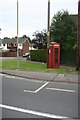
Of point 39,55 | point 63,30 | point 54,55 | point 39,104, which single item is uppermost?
point 63,30

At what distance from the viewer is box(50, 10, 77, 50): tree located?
124ft

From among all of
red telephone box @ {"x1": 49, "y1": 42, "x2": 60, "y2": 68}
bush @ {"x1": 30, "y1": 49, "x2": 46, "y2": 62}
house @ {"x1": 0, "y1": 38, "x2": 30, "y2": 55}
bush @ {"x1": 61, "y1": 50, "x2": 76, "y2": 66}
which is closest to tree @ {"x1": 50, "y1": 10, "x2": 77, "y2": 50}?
bush @ {"x1": 30, "y1": 49, "x2": 46, "y2": 62}

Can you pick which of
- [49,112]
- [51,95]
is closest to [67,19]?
[51,95]

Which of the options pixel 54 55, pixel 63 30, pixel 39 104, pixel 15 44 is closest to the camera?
pixel 39 104

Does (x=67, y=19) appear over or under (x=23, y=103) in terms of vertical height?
over

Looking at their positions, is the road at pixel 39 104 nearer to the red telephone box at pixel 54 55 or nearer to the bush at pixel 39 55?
the red telephone box at pixel 54 55

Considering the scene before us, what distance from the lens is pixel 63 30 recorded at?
39.4 m

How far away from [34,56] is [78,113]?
33731mm

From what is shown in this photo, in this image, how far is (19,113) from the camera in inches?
330

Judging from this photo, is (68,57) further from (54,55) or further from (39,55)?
(39,55)

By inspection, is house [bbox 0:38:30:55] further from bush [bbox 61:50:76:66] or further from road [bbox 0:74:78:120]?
road [bbox 0:74:78:120]

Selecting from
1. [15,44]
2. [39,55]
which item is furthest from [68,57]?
[15,44]

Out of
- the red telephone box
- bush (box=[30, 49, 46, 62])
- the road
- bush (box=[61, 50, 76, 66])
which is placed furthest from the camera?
bush (box=[30, 49, 46, 62])

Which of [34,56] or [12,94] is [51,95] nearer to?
[12,94]
